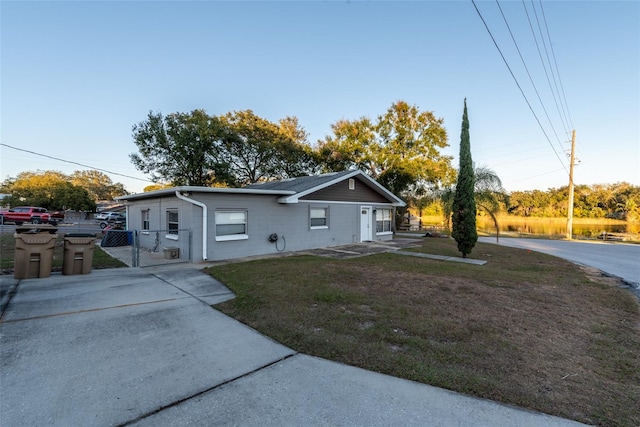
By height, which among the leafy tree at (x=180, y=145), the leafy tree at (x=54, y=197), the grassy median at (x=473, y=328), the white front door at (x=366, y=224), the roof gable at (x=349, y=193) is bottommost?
the grassy median at (x=473, y=328)

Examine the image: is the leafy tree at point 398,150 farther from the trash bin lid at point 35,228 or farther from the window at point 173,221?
the trash bin lid at point 35,228

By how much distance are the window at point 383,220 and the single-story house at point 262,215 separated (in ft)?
1.15

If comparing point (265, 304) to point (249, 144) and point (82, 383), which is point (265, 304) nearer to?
point (82, 383)

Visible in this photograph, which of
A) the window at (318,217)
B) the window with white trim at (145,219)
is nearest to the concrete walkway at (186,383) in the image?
the window at (318,217)

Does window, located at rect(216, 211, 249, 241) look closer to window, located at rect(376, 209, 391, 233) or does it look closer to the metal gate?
the metal gate

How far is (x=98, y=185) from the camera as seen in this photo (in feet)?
228

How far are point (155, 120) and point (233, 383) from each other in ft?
87.3

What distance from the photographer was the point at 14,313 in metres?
4.67

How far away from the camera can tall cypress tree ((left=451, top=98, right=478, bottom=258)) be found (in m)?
11.1

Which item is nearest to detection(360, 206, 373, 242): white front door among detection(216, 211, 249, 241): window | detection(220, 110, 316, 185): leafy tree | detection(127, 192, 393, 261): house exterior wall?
detection(127, 192, 393, 261): house exterior wall

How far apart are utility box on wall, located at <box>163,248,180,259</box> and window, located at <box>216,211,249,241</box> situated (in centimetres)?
154

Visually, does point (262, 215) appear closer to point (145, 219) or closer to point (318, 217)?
point (318, 217)

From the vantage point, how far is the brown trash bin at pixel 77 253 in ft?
Result: 24.7

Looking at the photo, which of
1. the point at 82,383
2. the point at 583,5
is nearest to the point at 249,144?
the point at 583,5
